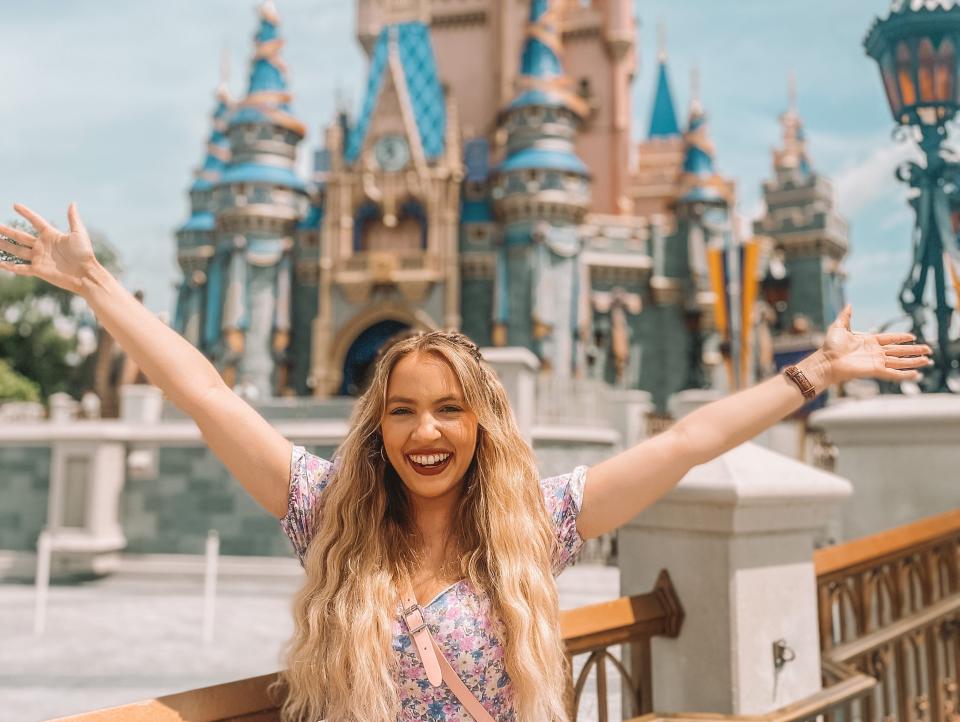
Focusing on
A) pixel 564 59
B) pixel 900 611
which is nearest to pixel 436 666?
pixel 900 611

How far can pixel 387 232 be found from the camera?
23.5 m

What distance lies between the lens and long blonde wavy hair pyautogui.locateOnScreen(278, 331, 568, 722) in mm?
1482

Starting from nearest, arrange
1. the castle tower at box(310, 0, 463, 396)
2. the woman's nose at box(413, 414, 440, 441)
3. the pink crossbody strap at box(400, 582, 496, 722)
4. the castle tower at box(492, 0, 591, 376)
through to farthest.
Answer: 1. the pink crossbody strap at box(400, 582, 496, 722)
2. the woman's nose at box(413, 414, 440, 441)
3. the castle tower at box(492, 0, 591, 376)
4. the castle tower at box(310, 0, 463, 396)

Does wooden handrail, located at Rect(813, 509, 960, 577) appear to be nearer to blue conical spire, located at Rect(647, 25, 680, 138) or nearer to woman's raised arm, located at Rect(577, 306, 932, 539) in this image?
woman's raised arm, located at Rect(577, 306, 932, 539)

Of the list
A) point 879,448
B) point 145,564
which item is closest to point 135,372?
point 145,564

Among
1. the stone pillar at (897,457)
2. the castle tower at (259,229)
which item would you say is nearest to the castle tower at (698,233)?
the castle tower at (259,229)

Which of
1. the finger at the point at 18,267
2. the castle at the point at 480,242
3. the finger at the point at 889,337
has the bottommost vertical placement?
the finger at the point at 889,337

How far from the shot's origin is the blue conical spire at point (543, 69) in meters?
22.6

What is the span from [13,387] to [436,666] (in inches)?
1352

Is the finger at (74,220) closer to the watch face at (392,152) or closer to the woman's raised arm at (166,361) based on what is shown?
the woman's raised arm at (166,361)

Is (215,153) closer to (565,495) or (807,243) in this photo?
(807,243)

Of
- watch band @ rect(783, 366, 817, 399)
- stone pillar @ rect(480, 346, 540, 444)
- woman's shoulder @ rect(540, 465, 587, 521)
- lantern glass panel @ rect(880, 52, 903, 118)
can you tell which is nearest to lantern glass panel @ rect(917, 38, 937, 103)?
lantern glass panel @ rect(880, 52, 903, 118)

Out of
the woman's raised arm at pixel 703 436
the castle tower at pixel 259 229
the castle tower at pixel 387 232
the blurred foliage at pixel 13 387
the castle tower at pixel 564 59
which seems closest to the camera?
the woman's raised arm at pixel 703 436

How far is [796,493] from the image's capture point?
92.3 inches
